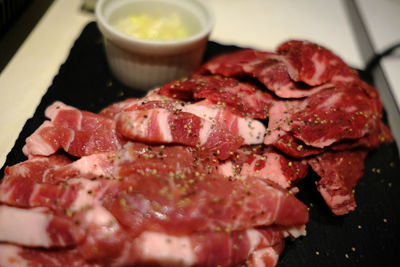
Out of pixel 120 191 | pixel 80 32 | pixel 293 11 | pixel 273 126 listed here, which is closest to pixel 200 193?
pixel 120 191

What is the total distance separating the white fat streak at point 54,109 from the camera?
228cm

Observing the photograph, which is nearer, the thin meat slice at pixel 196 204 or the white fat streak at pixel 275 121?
the thin meat slice at pixel 196 204

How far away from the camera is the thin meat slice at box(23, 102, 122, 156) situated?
81.2 inches

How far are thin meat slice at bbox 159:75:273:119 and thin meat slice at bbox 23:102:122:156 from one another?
0.53m

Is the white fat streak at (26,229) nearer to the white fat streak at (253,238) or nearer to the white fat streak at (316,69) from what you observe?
the white fat streak at (253,238)

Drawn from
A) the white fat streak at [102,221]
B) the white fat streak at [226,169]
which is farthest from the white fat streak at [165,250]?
the white fat streak at [226,169]

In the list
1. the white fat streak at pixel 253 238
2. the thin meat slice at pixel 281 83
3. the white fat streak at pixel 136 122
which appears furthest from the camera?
the thin meat slice at pixel 281 83

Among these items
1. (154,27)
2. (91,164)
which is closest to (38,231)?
(91,164)

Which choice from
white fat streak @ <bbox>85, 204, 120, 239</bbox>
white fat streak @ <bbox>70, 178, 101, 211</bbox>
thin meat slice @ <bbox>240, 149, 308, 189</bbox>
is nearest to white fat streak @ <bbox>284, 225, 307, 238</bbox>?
thin meat slice @ <bbox>240, 149, 308, 189</bbox>

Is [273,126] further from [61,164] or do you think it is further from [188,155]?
[61,164]

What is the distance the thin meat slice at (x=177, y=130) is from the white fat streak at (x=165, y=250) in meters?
0.56

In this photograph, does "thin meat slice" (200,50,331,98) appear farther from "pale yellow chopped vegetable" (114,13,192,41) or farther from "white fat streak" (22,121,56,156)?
"white fat streak" (22,121,56,156)

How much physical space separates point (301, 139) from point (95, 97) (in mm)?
1659

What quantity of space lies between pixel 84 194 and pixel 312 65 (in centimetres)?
185
